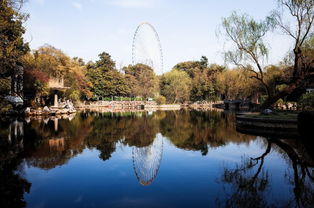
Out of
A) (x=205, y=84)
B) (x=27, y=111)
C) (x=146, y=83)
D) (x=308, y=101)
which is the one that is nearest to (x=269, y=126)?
(x=308, y=101)

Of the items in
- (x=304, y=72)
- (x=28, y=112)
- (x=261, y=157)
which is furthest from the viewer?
(x=28, y=112)

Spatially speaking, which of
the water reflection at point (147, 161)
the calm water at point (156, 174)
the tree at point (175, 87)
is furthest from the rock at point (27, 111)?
the tree at point (175, 87)

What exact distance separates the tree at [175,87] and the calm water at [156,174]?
156 feet

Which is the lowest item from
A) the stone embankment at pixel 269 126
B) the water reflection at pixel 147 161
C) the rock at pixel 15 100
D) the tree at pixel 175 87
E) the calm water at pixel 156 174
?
Result: the water reflection at pixel 147 161

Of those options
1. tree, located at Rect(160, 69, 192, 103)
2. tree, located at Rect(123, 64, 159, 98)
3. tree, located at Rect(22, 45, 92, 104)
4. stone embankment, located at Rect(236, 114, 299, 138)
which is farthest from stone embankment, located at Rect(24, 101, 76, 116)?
tree, located at Rect(160, 69, 192, 103)

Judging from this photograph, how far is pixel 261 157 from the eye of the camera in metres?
10.1

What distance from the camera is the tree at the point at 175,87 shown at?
61.0 metres

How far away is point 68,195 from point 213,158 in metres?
5.82

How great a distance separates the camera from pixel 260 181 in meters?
7.09

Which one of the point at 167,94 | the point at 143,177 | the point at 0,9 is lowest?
the point at 143,177

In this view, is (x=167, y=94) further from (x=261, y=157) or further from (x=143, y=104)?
(x=261, y=157)

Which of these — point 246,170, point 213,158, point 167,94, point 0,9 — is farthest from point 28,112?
point 167,94

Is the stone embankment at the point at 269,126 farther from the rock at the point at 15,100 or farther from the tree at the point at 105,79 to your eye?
the tree at the point at 105,79

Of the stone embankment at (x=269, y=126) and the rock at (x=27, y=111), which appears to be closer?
the stone embankment at (x=269, y=126)
